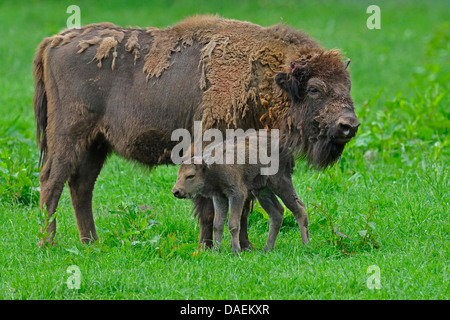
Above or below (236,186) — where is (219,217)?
below

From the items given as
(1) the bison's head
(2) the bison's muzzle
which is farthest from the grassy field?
A: (2) the bison's muzzle

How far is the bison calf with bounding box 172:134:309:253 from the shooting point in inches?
249

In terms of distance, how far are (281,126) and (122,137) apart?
153 cm

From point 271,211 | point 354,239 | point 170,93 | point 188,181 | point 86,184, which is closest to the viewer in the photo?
point 188,181

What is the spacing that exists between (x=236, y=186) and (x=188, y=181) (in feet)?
1.38

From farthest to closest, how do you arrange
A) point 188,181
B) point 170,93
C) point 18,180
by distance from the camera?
point 18,180 → point 170,93 → point 188,181

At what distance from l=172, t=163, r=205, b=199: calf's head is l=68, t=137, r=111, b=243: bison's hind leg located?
142cm

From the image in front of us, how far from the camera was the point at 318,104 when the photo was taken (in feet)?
21.3

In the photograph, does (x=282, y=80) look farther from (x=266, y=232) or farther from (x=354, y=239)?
(x=266, y=232)

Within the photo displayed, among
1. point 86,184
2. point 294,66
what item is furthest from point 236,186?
point 86,184

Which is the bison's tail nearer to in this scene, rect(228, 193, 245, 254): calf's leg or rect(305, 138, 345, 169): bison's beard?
rect(228, 193, 245, 254): calf's leg

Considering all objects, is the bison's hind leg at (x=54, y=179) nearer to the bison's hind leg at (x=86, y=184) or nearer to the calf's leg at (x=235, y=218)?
the bison's hind leg at (x=86, y=184)

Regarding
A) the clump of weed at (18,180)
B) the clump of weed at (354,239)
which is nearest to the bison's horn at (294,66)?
the clump of weed at (354,239)

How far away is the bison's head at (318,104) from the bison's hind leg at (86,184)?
2006 millimetres
